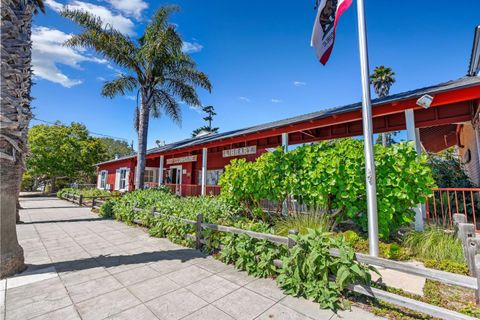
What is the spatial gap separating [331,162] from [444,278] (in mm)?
2792

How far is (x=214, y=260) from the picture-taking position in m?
4.52

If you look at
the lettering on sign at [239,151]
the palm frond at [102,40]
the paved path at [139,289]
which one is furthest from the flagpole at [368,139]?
the palm frond at [102,40]

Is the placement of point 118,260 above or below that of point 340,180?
below

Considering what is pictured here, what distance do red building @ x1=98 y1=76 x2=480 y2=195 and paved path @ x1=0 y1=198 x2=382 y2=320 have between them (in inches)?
190

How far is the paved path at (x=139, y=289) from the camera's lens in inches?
106

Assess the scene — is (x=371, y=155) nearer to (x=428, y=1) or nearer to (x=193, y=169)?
(x=428, y=1)

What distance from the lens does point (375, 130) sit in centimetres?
734

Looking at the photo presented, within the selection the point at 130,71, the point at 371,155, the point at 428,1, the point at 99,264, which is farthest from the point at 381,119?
the point at 130,71

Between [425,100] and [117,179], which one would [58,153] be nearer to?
[117,179]

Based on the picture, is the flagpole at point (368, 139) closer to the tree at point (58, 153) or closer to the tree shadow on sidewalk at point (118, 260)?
the tree shadow on sidewalk at point (118, 260)

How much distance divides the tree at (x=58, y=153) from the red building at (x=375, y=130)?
33.4 feet

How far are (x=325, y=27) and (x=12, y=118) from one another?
6289mm

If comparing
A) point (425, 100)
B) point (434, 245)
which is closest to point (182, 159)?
point (425, 100)

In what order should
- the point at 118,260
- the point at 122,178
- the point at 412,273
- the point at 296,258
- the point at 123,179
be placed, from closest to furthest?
the point at 412,273 < the point at 296,258 < the point at 118,260 < the point at 123,179 < the point at 122,178
